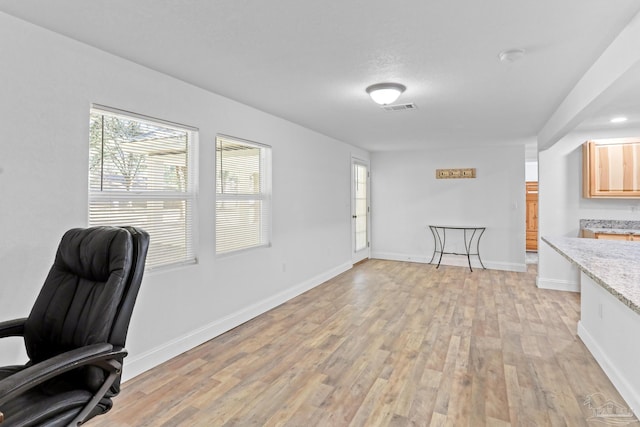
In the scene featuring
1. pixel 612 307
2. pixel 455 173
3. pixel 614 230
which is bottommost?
pixel 612 307

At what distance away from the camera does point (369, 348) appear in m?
3.01

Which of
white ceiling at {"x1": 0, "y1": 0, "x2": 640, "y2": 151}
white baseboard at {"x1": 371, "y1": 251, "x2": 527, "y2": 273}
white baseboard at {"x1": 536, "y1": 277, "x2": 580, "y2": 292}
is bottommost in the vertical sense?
white baseboard at {"x1": 536, "y1": 277, "x2": 580, "y2": 292}

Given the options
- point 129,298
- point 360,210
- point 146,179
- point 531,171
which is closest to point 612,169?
point 360,210

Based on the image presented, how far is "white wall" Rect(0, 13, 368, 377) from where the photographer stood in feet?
6.33

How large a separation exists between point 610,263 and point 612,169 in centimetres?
335

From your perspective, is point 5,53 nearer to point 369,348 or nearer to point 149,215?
point 149,215

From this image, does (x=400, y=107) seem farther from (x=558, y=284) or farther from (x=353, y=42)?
(x=558, y=284)

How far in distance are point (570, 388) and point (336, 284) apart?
10.6 ft

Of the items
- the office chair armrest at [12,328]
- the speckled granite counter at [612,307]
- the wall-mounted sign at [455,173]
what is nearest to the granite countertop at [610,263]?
the speckled granite counter at [612,307]

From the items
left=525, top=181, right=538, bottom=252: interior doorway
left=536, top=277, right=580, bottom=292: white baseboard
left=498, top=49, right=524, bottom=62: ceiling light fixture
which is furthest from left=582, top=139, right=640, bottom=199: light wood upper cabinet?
left=525, top=181, right=538, bottom=252: interior doorway

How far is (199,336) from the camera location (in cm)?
308

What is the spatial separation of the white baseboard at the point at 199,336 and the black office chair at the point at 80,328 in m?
1.00

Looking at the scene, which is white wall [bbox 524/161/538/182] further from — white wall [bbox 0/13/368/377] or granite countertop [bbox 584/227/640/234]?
white wall [bbox 0/13/368/377]

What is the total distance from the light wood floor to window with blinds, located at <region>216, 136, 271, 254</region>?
0.91 meters
